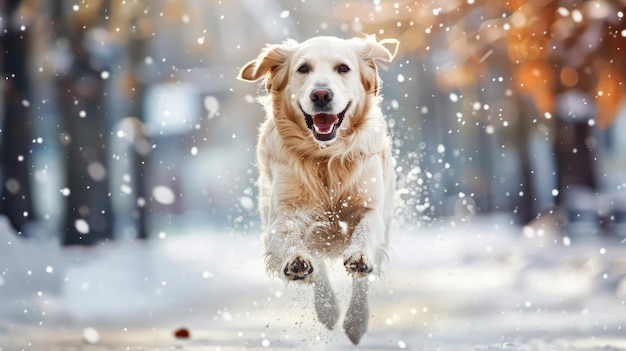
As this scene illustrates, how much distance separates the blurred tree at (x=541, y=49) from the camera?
7.15 metres

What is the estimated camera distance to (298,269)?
300cm

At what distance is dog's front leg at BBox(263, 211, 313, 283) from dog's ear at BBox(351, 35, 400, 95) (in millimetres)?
777

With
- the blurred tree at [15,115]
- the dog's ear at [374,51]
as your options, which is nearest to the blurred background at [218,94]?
the blurred tree at [15,115]

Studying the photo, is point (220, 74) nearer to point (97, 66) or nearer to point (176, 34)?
point (176, 34)

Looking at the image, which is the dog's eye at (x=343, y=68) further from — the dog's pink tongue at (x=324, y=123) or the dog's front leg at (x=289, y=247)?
the dog's front leg at (x=289, y=247)

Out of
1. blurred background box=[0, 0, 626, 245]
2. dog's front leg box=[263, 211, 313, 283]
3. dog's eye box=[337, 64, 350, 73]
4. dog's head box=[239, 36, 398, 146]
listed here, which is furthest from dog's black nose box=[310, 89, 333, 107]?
blurred background box=[0, 0, 626, 245]

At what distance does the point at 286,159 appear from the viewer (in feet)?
11.7

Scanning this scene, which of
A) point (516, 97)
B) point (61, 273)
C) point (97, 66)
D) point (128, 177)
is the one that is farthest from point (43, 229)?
point (516, 97)

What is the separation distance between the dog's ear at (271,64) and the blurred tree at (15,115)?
168 inches

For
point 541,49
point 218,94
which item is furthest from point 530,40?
point 218,94

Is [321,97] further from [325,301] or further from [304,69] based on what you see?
[325,301]

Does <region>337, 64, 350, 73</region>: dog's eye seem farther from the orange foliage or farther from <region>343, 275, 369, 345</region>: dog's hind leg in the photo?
the orange foliage

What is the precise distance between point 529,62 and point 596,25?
776 mm

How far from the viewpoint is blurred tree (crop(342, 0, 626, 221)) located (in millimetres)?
7148
